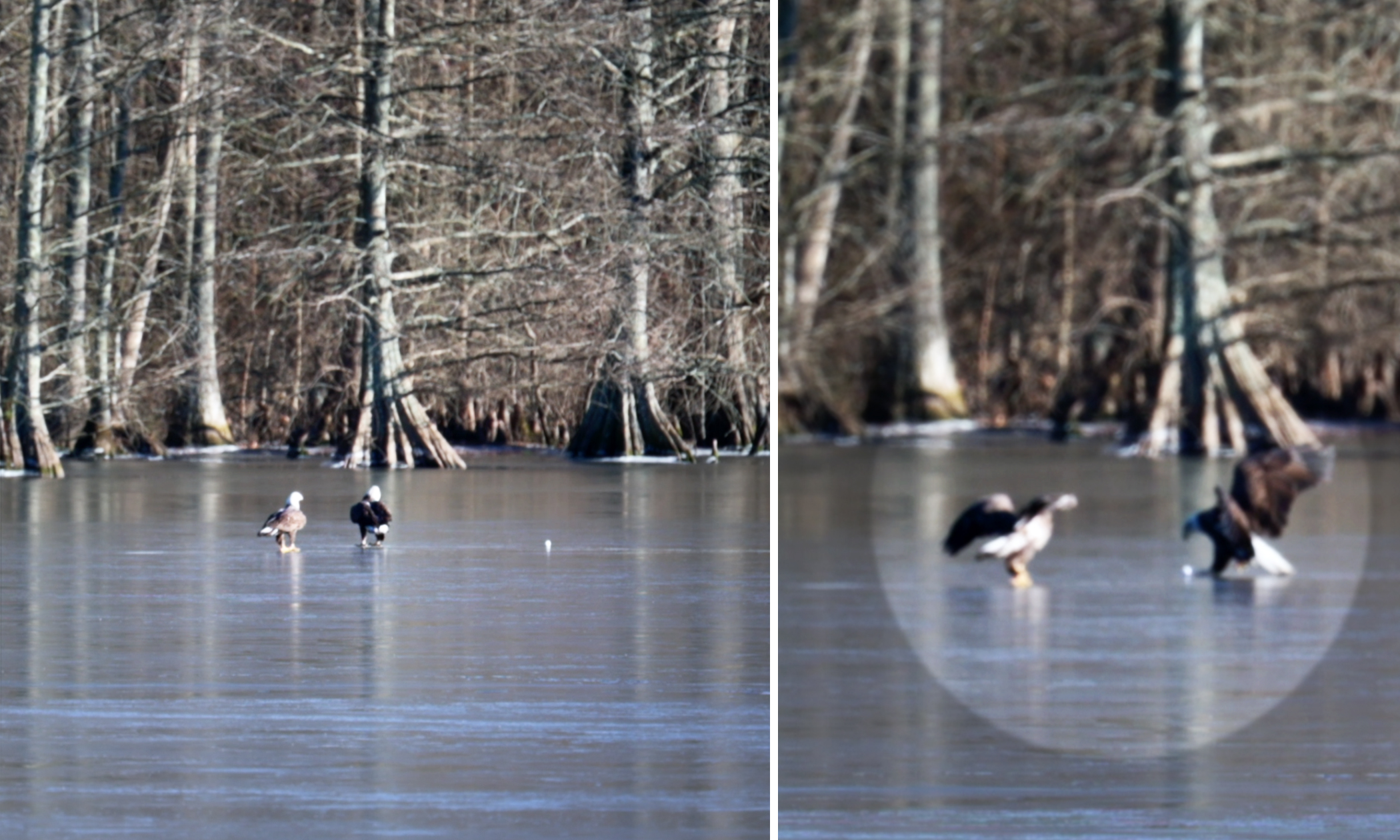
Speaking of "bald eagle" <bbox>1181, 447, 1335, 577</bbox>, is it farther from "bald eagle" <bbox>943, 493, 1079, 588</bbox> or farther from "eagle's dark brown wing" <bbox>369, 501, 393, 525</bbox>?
"eagle's dark brown wing" <bbox>369, 501, 393, 525</bbox>

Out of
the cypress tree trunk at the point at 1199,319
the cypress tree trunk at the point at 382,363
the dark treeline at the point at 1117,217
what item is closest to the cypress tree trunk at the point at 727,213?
the cypress tree trunk at the point at 382,363

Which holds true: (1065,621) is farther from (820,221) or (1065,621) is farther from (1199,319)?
(820,221)

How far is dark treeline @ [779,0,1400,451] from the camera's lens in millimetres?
5730

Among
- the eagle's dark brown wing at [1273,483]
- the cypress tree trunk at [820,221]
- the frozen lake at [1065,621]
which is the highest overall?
the cypress tree trunk at [820,221]

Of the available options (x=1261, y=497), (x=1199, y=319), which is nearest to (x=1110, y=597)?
(x=1199, y=319)

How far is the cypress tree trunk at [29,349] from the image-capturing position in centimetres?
204

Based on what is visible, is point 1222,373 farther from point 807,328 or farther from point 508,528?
point 508,528

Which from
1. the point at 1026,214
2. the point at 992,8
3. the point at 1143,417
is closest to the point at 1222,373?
the point at 1143,417

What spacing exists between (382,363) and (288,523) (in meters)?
0.22

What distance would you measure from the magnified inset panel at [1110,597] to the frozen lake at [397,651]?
392 centimetres

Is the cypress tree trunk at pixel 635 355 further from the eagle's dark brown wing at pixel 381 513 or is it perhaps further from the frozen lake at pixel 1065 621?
the frozen lake at pixel 1065 621

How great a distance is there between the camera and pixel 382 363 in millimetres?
2072

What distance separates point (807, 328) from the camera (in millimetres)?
5375

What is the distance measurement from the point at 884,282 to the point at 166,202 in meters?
4.13
